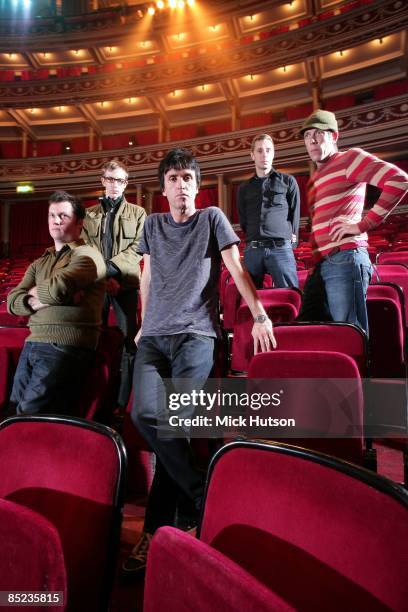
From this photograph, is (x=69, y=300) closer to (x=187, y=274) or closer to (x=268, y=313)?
(x=187, y=274)

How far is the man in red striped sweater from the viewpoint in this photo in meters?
1.19

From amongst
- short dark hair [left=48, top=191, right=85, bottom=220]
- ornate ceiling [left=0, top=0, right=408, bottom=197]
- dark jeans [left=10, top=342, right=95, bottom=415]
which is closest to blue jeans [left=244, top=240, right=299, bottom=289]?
short dark hair [left=48, top=191, right=85, bottom=220]

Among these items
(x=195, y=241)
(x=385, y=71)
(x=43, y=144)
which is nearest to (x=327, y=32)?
(x=385, y=71)

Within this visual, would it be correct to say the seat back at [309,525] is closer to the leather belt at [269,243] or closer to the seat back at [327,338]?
the seat back at [327,338]

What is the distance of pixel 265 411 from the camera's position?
3.16 ft

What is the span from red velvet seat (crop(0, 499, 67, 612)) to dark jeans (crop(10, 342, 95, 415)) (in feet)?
2.36

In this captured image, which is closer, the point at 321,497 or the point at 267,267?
the point at 321,497

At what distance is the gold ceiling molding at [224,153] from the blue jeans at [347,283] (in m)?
6.26

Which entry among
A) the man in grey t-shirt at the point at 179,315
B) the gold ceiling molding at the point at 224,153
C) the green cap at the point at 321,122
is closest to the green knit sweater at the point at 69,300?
the man in grey t-shirt at the point at 179,315

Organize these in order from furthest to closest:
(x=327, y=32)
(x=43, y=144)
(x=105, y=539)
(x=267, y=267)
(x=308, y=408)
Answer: (x=43, y=144) < (x=327, y=32) < (x=267, y=267) < (x=308, y=408) < (x=105, y=539)

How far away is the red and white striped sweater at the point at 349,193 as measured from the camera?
117cm

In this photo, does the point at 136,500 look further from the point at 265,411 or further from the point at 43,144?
the point at 43,144

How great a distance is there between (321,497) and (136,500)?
0.86 m

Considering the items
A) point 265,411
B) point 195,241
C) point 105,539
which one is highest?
point 195,241
